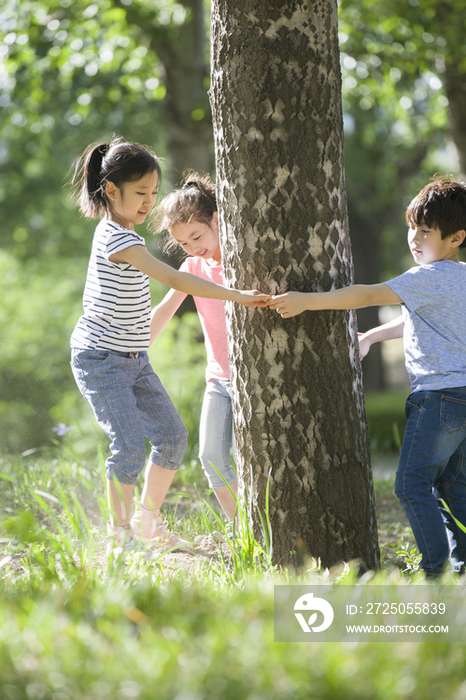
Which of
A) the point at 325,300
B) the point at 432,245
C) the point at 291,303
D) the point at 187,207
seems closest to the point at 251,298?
the point at 291,303

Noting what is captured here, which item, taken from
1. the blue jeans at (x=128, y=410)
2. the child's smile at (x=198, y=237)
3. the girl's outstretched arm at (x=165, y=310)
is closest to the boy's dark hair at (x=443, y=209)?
the child's smile at (x=198, y=237)

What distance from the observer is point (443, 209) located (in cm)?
248

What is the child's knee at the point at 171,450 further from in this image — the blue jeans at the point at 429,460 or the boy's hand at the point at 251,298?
the blue jeans at the point at 429,460

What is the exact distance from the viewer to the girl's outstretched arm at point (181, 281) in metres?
2.30

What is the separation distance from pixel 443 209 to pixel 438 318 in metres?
0.45

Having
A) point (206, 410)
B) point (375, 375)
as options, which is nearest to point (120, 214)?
point (206, 410)

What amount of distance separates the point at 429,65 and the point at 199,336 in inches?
173

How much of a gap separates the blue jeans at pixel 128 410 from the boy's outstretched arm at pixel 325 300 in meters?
0.82

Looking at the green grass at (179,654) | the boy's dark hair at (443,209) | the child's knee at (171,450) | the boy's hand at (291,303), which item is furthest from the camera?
the child's knee at (171,450)

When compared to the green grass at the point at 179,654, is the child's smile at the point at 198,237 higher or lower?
higher

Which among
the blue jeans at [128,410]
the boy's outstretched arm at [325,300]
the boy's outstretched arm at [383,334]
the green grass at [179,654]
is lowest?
the green grass at [179,654]

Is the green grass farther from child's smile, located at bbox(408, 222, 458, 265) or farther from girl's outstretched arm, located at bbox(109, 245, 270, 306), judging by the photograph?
child's smile, located at bbox(408, 222, 458, 265)

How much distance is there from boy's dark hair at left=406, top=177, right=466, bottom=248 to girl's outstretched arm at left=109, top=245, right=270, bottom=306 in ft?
2.53

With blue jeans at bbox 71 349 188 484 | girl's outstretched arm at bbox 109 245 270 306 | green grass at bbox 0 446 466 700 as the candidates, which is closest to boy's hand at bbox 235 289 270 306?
girl's outstretched arm at bbox 109 245 270 306
